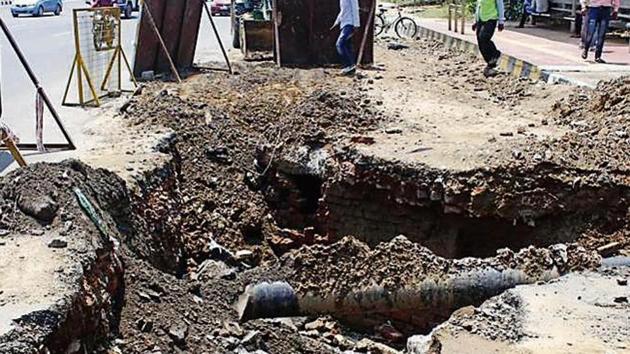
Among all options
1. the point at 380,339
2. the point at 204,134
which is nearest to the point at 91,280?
the point at 380,339

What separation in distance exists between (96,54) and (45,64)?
13.3ft

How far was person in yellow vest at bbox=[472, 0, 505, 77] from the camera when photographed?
554 inches

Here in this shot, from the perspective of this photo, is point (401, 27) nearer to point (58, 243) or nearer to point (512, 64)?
point (512, 64)

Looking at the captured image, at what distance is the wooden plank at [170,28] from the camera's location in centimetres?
1523

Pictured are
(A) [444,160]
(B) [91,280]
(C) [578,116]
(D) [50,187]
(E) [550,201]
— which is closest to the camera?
(B) [91,280]

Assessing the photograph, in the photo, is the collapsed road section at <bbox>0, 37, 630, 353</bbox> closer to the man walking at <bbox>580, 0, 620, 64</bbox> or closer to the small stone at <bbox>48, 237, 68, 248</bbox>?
the small stone at <bbox>48, 237, 68, 248</bbox>

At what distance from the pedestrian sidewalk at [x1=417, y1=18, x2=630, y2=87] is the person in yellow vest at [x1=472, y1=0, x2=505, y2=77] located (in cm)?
49

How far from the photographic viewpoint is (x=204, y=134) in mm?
10703

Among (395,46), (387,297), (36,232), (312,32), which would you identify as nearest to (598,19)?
(312,32)

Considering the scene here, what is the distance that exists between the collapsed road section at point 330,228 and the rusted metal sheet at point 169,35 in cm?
250

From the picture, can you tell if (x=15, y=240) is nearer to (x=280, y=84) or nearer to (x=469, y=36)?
(x=280, y=84)

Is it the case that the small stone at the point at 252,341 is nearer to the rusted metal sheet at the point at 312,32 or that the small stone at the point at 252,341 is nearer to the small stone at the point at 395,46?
→ the rusted metal sheet at the point at 312,32

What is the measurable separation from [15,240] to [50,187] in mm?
645

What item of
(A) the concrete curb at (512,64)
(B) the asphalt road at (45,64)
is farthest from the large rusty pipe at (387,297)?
(A) the concrete curb at (512,64)
